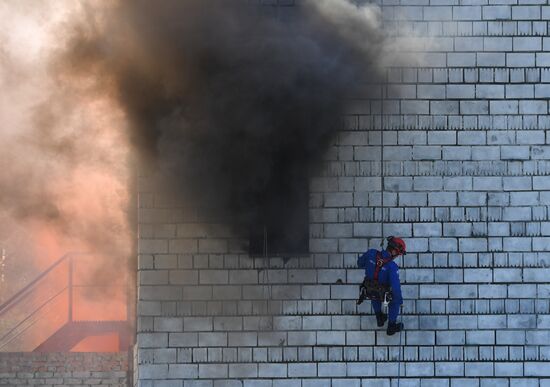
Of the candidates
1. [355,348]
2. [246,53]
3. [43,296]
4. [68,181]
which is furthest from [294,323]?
[43,296]

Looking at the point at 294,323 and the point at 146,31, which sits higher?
the point at 146,31

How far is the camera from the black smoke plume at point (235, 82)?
9.97 m

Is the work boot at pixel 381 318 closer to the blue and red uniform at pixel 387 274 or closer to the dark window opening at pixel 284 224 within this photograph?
the blue and red uniform at pixel 387 274

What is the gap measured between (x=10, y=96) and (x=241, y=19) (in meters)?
3.68

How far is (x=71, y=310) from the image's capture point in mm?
15500

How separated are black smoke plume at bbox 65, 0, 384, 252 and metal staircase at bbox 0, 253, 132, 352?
573 cm

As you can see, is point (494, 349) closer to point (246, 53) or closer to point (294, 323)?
point (294, 323)

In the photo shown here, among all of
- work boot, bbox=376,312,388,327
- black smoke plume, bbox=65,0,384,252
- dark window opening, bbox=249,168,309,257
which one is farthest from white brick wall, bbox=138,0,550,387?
black smoke plume, bbox=65,0,384,252

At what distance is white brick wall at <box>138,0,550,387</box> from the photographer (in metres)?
10.3

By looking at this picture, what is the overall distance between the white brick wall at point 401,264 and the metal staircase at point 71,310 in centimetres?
524

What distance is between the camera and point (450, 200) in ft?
34.2

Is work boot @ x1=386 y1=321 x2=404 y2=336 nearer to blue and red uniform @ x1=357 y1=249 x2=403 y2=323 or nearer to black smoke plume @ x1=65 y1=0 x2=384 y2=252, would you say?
blue and red uniform @ x1=357 y1=249 x2=403 y2=323

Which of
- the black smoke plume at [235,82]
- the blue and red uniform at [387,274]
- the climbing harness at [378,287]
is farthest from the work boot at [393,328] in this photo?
the black smoke plume at [235,82]

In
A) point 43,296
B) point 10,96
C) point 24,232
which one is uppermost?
point 10,96
